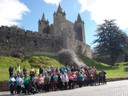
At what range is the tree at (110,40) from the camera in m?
67.4

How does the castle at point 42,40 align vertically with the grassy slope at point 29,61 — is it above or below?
above

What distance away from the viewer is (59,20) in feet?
235

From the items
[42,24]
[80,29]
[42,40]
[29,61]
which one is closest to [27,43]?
[42,40]

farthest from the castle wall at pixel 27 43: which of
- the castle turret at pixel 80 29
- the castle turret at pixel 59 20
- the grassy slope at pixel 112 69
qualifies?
the castle turret at pixel 80 29

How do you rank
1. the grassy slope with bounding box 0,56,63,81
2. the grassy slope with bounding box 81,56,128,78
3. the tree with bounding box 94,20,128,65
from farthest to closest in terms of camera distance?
1. the tree with bounding box 94,20,128,65
2. the grassy slope with bounding box 81,56,128,78
3. the grassy slope with bounding box 0,56,63,81

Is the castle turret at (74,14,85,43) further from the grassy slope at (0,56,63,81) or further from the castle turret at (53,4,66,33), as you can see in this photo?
the grassy slope at (0,56,63,81)

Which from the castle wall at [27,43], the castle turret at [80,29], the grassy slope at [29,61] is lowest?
the grassy slope at [29,61]

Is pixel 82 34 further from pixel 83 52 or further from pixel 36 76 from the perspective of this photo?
pixel 36 76

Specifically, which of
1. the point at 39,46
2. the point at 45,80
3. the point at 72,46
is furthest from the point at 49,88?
the point at 72,46

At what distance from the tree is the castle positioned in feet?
18.1

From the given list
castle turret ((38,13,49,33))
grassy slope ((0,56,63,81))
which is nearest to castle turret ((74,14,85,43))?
castle turret ((38,13,49,33))

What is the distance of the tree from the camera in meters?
67.4

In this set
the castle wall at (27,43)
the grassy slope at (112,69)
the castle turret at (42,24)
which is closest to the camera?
the grassy slope at (112,69)

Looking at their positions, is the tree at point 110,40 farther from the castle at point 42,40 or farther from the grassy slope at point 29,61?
the grassy slope at point 29,61
